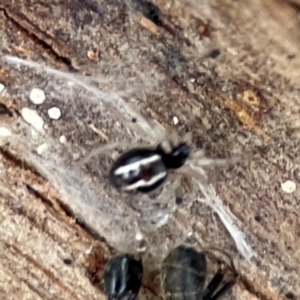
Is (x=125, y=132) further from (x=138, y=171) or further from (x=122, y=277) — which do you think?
(x=122, y=277)

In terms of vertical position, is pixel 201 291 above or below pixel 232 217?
below

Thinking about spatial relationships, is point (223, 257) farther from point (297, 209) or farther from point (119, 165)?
point (119, 165)

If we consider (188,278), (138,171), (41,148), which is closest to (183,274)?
(188,278)

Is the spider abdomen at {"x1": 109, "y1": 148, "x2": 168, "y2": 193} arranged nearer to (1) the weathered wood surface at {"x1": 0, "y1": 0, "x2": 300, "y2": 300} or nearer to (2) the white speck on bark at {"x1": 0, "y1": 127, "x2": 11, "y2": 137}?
(1) the weathered wood surface at {"x1": 0, "y1": 0, "x2": 300, "y2": 300}

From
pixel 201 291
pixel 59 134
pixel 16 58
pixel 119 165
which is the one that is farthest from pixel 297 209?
pixel 16 58

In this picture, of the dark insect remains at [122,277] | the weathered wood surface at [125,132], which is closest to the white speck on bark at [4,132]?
the weathered wood surface at [125,132]

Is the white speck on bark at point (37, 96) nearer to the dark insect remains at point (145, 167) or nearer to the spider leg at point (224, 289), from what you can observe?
the dark insect remains at point (145, 167)
